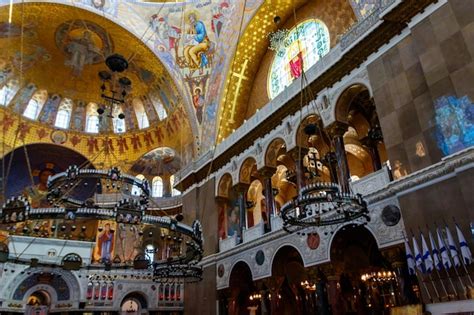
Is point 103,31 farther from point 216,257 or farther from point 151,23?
point 216,257

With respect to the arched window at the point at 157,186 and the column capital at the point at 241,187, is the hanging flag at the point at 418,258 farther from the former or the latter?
the arched window at the point at 157,186

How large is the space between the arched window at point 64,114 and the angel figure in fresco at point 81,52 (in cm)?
200

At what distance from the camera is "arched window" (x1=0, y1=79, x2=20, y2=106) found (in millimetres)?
21078

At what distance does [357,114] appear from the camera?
13828mm

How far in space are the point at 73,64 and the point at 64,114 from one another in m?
3.29

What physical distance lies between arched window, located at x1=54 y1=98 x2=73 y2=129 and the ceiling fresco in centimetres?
308

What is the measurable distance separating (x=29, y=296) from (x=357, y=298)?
50.2 ft

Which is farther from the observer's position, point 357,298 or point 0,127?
point 0,127

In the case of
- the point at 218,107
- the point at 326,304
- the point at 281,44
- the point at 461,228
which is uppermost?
the point at 281,44

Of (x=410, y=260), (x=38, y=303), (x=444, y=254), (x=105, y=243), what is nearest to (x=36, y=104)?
(x=105, y=243)

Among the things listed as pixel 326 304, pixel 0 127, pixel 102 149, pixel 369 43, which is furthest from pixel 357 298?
pixel 0 127

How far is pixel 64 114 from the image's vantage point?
23.4 metres

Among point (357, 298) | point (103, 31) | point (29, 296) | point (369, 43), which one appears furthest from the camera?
point (103, 31)

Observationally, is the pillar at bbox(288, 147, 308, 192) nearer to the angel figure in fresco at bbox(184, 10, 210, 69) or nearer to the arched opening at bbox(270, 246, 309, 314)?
the arched opening at bbox(270, 246, 309, 314)
